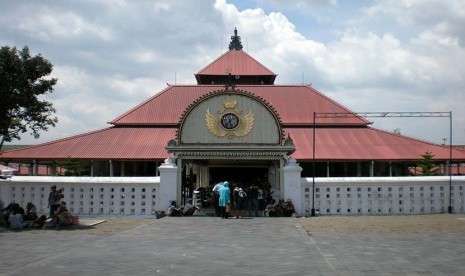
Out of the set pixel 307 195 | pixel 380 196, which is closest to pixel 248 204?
pixel 307 195

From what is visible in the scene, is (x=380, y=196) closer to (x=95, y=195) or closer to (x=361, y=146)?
(x=95, y=195)

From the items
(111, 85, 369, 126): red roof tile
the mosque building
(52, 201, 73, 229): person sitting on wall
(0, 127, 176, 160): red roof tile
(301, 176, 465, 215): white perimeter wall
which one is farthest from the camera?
(111, 85, 369, 126): red roof tile

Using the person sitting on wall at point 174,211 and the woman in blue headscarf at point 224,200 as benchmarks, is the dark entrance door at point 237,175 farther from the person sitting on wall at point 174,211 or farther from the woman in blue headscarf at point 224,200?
the woman in blue headscarf at point 224,200

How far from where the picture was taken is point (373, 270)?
28.9ft

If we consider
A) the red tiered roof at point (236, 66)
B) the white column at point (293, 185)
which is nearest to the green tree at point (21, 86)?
the white column at point (293, 185)

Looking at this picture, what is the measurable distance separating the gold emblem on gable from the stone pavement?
6.45 meters

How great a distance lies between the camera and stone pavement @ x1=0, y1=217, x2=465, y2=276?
29.2 feet

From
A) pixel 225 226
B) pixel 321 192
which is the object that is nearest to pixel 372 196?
pixel 321 192

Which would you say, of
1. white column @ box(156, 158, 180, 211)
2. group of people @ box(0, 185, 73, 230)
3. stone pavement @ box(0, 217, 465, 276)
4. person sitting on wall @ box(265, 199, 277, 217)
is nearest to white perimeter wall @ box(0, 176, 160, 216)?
white column @ box(156, 158, 180, 211)

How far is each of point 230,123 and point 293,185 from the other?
318cm

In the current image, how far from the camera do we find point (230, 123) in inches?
836

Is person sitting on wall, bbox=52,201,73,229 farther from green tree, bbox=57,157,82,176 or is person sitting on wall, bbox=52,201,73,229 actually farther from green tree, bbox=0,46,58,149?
green tree, bbox=57,157,82,176

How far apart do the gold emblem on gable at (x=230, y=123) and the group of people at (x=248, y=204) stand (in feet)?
6.21

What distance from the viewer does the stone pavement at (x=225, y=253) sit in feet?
29.2
